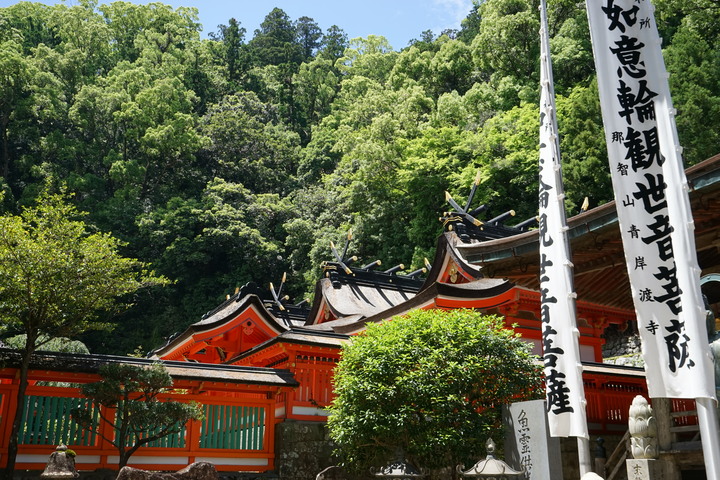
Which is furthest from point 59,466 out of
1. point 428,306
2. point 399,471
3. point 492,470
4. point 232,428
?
point 428,306

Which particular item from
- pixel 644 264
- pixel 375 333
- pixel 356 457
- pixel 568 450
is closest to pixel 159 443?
pixel 356 457

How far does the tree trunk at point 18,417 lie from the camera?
991 cm

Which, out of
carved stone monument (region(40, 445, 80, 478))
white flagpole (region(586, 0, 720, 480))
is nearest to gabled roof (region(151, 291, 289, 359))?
carved stone monument (region(40, 445, 80, 478))

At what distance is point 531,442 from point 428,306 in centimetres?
708

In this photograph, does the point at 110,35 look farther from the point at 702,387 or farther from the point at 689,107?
the point at 702,387

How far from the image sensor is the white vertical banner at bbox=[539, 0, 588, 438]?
22.3 ft

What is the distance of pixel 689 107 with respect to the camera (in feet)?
77.6

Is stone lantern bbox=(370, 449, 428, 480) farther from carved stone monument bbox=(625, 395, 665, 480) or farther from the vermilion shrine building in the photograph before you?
the vermilion shrine building

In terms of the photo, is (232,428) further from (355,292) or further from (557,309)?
(355,292)

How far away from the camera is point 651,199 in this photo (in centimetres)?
555

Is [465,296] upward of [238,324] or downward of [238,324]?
downward

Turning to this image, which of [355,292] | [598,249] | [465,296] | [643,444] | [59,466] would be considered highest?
[355,292]

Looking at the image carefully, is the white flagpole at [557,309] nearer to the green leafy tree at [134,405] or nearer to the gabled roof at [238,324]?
the green leafy tree at [134,405]

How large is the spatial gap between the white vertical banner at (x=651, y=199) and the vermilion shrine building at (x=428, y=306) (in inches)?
54.1
